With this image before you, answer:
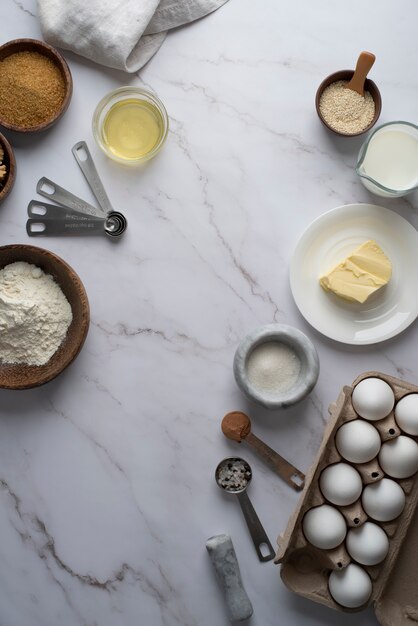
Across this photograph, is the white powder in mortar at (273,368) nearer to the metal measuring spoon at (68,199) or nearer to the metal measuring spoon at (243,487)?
the metal measuring spoon at (243,487)

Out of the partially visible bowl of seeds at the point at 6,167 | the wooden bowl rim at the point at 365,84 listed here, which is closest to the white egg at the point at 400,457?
the wooden bowl rim at the point at 365,84

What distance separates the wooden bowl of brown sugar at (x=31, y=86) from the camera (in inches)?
60.9

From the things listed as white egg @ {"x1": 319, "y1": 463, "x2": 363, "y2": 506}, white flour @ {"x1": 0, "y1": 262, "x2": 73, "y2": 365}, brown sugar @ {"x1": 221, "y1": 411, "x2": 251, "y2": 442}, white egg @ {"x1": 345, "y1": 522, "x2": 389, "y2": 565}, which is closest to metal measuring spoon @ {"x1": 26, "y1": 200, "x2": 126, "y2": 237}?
white flour @ {"x1": 0, "y1": 262, "x2": 73, "y2": 365}

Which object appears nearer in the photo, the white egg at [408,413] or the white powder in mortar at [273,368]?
the white egg at [408,413]

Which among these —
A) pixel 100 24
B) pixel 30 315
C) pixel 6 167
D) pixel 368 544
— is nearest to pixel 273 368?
pixel 368 544

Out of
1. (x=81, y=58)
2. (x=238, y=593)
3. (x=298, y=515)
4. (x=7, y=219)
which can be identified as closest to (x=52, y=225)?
(x=7, y=219)

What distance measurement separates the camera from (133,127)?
162 centimetres

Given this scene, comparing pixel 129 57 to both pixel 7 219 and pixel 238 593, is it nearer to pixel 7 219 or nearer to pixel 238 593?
pixel 7 219

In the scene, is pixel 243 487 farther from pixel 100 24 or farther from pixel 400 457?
pixel 100 24

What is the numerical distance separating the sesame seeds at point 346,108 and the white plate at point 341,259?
196mm

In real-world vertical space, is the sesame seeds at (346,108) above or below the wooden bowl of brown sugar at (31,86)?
above

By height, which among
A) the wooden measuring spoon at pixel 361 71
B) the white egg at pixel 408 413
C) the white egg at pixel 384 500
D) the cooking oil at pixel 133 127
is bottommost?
the white egg at pixel 384 500

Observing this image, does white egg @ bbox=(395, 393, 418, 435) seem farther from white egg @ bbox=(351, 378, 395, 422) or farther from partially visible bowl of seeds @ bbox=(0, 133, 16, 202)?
partially visible bowl of seeds @ bbox=(0, 133, 16, 202)

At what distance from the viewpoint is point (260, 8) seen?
1.62 metres
